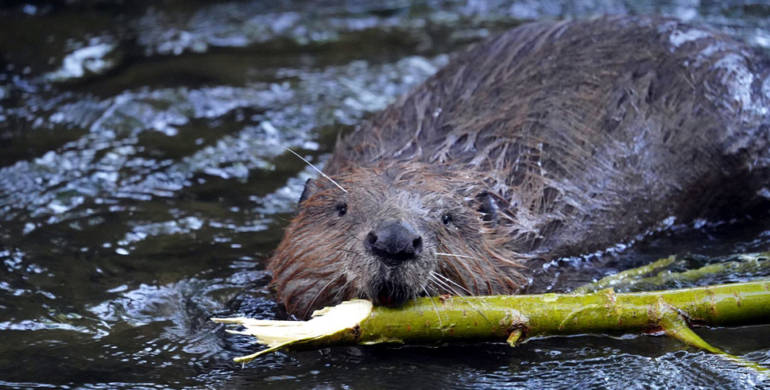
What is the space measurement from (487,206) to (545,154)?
58cm

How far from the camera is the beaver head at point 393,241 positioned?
3.47 metres

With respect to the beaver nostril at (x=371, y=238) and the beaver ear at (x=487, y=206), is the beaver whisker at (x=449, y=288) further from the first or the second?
the beaver ear at (x=487, y=206)

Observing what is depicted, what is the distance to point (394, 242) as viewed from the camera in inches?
132

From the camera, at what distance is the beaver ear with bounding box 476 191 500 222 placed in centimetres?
425

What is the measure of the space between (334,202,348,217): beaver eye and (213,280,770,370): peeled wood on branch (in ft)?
1.66

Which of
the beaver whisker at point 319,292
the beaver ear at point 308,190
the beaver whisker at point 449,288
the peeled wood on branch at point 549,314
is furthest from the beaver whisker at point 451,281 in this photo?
the beaver ear at point 308,190

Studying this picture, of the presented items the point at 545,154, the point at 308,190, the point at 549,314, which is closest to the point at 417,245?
the point at 549,314

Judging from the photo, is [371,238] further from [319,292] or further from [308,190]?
[308,190]

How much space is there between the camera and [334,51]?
25.7 ft

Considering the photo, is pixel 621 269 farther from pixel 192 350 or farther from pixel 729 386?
pixel 192 350

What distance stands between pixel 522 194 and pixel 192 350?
1.60m

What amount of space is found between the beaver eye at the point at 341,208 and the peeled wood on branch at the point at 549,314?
51 centimetres

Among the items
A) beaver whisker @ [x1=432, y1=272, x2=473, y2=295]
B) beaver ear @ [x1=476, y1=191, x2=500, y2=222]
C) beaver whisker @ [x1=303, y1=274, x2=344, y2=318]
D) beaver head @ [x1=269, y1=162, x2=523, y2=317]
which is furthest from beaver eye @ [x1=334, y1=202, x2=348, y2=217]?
beaver ear @ [x1=476, y1=191, x2=500, y2=222]

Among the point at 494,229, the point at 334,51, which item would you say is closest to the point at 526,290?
the point at 494,229
